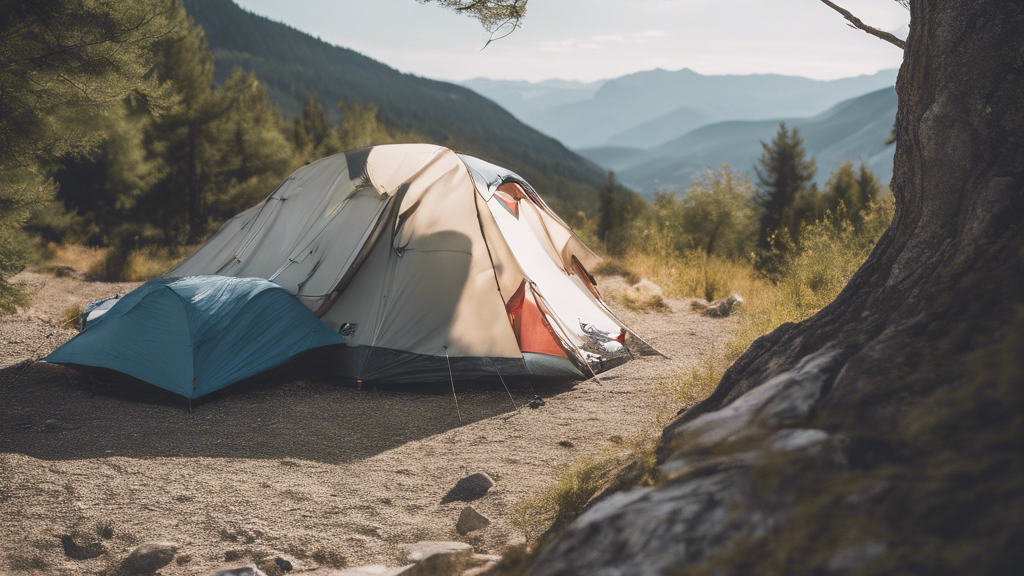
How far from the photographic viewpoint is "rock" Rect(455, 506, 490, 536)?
3631mm

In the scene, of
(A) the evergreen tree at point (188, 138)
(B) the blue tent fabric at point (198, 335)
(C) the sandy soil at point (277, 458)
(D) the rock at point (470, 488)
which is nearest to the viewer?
(C) the sandy soil at point (277, 458)

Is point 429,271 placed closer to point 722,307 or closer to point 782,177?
point 722,307

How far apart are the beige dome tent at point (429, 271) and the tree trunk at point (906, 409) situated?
10.3 feet

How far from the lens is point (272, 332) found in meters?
6.20

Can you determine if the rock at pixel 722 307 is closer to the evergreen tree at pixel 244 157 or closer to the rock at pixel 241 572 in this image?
the rock at pixel 241 572

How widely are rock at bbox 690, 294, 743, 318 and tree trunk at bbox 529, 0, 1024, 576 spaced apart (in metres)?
6.32

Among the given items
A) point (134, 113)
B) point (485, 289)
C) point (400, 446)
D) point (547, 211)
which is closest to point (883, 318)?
point (400, 446)

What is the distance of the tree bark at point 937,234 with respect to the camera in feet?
7.85

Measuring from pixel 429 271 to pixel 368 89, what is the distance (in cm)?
11326

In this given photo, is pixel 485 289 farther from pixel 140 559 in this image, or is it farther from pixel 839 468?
pixel 839 468

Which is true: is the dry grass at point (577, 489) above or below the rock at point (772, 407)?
below

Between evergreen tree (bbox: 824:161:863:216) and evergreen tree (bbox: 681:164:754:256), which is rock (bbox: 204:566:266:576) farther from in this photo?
evergreen tree (bbox: 824:161:863:216)

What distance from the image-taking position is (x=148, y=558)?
326cm

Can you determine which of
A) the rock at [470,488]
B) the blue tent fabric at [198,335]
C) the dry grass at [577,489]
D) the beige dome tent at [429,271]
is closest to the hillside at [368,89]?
the beige dome tent at [429,271]
